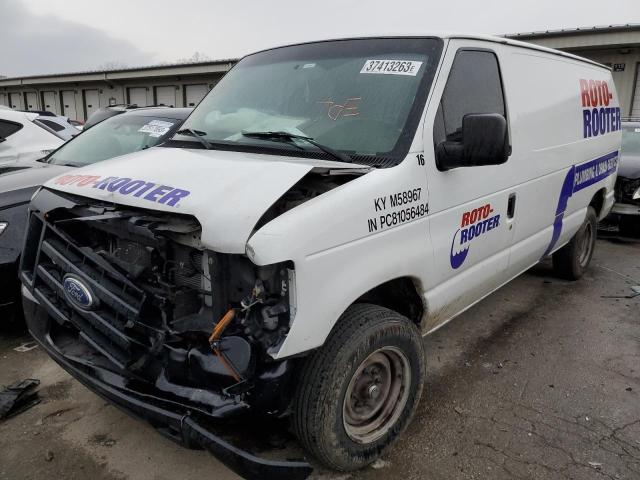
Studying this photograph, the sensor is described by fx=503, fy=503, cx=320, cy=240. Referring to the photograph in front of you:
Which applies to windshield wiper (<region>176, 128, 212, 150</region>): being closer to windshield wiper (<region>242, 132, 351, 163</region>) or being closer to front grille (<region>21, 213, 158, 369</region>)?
windshield wiper (<region>242, 132, 351, 163</region>)

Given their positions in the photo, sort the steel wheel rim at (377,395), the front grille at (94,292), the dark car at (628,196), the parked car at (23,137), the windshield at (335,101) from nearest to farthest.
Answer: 1. the front grille at (94,292)
2. the steel wheel rim at (377,395)
3. the windshield at (335,101)
4. the parked car at (23,137)
5. the dark car at (628,196)

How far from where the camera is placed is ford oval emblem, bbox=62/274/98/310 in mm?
2264

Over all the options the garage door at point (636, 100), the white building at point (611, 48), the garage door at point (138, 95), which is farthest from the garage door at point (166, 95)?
the garage door at point (636, 100)

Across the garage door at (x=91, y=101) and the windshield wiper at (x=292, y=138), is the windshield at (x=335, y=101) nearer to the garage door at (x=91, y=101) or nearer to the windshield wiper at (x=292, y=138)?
the windshield wiper at (x=292, y=138)

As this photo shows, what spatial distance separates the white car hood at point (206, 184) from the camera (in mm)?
1921

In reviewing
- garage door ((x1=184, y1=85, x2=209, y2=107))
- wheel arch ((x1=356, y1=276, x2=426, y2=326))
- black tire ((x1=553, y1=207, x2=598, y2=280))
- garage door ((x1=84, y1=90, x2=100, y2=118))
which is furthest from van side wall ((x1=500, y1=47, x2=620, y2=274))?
garage door ((x1=84, y1=90, x2=100, y2=118))

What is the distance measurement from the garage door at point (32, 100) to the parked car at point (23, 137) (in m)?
31.3

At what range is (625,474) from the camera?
2510 millimetres

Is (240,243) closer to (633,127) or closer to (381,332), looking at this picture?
(381,332)

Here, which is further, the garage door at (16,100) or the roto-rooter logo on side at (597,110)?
the garage door at (16,100)

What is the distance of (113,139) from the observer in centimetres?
522

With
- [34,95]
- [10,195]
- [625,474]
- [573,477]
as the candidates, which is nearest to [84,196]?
[10,195]

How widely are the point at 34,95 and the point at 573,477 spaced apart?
127 feet

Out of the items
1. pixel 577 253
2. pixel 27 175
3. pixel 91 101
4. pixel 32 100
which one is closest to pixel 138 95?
pixel 91 101
